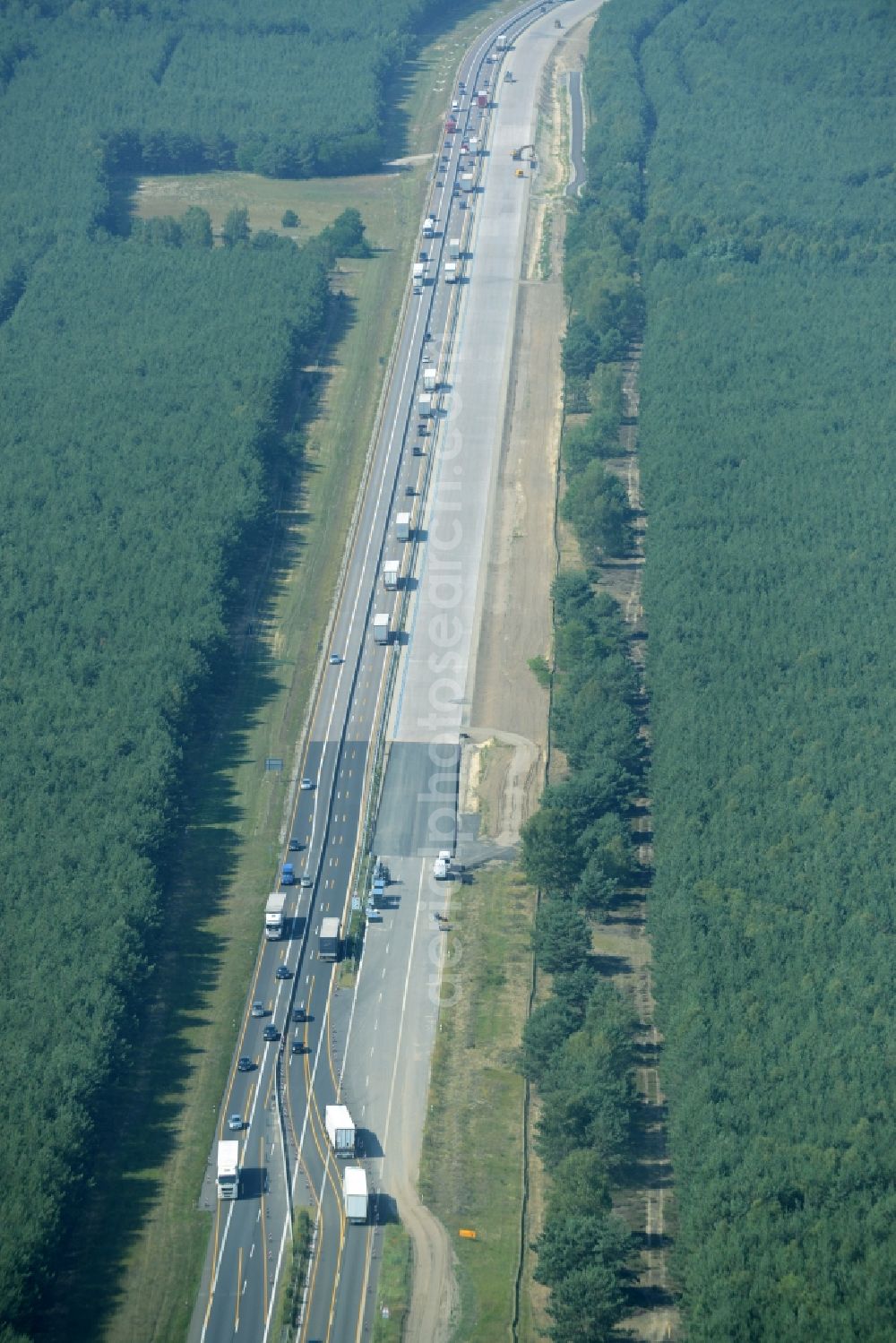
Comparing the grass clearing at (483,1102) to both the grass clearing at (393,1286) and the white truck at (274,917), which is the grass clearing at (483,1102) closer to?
the grass clearing at (393,1286)

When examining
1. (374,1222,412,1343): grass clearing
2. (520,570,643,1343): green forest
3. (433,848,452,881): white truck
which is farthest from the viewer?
(433,848,452,881): white truck

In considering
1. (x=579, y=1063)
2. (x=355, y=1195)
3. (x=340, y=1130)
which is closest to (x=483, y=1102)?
(x=579, y=1063)

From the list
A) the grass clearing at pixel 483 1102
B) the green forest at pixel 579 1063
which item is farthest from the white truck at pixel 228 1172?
the green forest at pixel 579 1063

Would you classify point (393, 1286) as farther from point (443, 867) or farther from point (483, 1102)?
point (443, 867)

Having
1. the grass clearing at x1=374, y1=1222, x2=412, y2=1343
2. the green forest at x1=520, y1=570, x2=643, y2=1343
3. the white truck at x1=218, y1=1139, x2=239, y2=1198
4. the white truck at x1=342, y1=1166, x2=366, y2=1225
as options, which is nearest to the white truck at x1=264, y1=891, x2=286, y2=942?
the green forest at x1=520, y1=570, x2=643, y2=1343

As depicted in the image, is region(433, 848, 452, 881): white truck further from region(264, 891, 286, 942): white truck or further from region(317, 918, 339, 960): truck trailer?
region(264, 891, 286, 942): white truck

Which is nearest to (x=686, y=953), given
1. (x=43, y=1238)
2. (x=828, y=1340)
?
(x=828, y=1340)
